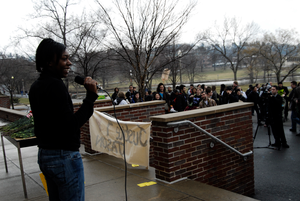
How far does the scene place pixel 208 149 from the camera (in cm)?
494

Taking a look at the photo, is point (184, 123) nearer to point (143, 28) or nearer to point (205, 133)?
point (205, 133)

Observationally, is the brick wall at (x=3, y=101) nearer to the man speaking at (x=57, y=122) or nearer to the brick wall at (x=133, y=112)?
the brick wall at (x=133, y=112)

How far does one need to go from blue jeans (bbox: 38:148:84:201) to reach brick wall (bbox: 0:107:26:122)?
11.2 m

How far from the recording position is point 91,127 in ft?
20.6

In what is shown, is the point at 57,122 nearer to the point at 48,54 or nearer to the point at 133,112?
the point at 48,54

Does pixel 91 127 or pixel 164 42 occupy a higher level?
pixel 164 42

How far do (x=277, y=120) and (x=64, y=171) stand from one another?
334 inches

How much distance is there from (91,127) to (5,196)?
231 cm

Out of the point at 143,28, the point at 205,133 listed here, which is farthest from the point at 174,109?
the point at 205,133

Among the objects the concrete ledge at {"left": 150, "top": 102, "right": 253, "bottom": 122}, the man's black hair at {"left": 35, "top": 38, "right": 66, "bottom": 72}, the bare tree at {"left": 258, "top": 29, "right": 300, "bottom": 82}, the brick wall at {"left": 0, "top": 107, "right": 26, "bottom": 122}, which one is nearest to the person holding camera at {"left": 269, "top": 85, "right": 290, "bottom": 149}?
the concrete ledge at {"left": 150, "top": 102, "right": 253, "bottom": 122}

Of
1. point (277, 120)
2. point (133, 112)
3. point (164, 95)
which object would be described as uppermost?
point (164, 95)

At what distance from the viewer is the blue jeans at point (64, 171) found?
201 centimetres

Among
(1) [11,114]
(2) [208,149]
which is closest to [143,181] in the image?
(2) [208,149]

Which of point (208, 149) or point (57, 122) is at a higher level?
point (57, 122)
